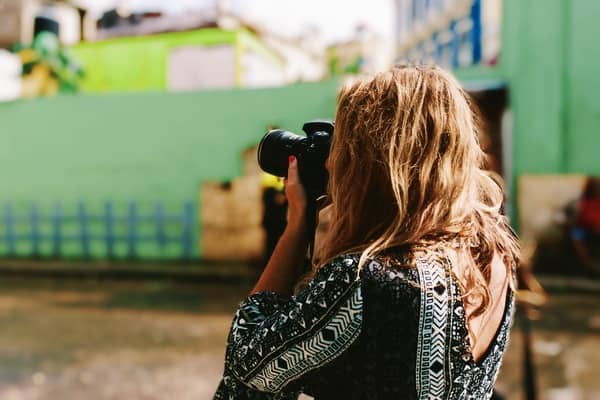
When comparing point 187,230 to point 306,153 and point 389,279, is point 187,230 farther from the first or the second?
point 389,279

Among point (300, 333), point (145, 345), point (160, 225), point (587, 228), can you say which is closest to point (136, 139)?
point (160, 225)

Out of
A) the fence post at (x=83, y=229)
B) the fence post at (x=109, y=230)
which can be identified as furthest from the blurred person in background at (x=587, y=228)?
the fence post at (x=83, y=229)

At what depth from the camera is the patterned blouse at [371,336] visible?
→ 984mm

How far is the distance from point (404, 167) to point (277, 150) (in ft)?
1.02

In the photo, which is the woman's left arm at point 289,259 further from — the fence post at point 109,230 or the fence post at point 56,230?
the fence post at point 56,230

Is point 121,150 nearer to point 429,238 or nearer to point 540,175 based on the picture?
point 540,175

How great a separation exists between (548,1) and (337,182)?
331 inches

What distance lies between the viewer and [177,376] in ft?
13.9

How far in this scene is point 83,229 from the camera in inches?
392

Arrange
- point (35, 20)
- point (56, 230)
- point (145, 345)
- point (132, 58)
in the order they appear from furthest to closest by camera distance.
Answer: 1. point (35, 20)
2. point (132, 58)
3. point (56, 230)
4. point (145, 345)

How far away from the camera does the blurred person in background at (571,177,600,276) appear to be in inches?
304

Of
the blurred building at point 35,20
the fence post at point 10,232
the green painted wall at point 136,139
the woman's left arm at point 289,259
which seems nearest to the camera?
the woman's left arm at point 289,259

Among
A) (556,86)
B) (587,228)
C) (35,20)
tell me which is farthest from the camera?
(35,20)

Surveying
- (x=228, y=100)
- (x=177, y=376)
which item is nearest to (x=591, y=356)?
(x=177, y=376)
